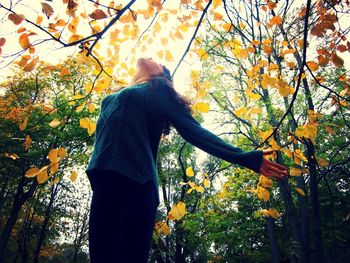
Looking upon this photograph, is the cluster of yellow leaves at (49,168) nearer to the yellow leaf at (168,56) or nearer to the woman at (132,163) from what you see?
the woman at (132,163)

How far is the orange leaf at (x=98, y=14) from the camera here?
1.47 m

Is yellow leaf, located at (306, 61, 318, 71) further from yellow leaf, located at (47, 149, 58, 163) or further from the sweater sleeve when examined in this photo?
yellow leaf, located at (47, 149, 58, 163)

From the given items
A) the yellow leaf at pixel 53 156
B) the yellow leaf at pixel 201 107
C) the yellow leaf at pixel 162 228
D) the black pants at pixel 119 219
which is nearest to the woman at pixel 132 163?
the black pants at pixel 119 219

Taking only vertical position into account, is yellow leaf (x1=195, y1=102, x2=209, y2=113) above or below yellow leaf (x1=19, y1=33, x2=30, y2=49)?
above

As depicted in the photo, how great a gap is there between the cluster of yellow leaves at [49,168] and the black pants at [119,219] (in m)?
0.43

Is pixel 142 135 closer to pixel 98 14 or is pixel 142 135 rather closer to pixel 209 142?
pixel 209 142

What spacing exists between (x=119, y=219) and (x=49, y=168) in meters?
0.69

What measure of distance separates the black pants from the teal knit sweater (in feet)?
0.21

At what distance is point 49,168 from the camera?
1.70 meters

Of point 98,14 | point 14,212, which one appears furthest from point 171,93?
point 14,212

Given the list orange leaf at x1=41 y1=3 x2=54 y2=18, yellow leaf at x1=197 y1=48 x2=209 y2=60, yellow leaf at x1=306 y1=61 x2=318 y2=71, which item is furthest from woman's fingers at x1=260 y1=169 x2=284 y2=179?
yellow leaf at x1=197 y1=48 x2=209 y2=60

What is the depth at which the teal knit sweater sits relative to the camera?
132 cm

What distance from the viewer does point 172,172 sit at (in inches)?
779

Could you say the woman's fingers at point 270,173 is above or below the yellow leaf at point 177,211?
above
